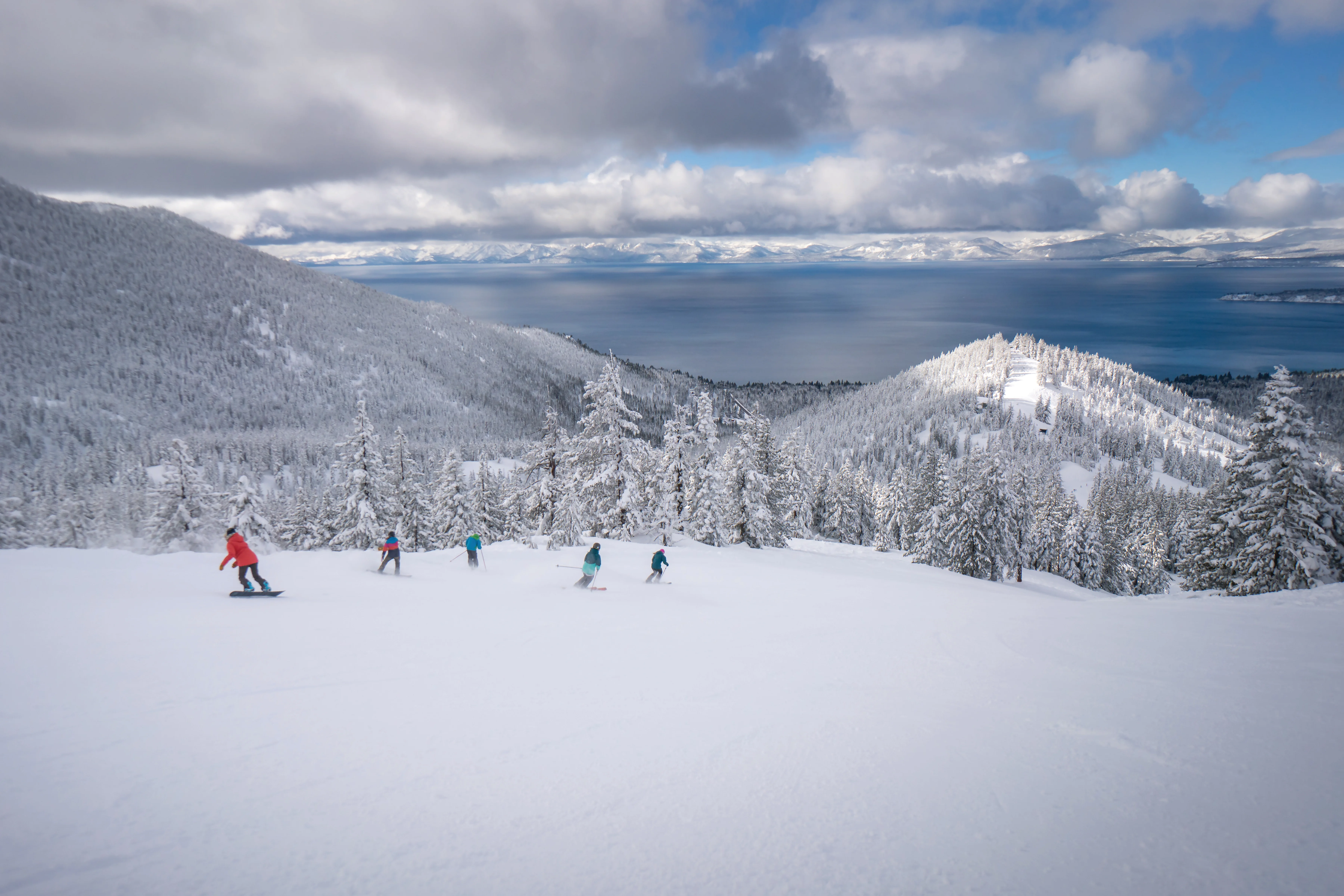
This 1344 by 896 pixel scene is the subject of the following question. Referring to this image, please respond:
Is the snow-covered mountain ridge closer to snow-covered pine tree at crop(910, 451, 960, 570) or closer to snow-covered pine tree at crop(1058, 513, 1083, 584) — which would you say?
snow-covered pine tree at crop(1058, 513, 1083, 584)

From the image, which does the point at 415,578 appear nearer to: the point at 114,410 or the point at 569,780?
the point at 569,780

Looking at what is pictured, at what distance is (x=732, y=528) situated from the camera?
37.0m

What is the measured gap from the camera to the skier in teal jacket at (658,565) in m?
17.8

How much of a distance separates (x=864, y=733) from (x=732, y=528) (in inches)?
1153

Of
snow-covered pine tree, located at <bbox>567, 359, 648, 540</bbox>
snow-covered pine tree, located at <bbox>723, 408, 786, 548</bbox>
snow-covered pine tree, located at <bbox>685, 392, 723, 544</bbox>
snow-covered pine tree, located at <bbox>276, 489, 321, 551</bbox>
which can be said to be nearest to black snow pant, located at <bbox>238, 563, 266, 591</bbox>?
snow-covered pine tree, located at <bbox>567, 359, 648, 540</bbox>

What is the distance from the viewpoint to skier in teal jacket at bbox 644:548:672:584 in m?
17.8

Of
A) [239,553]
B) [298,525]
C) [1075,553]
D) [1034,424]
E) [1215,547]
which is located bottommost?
[1075,553]

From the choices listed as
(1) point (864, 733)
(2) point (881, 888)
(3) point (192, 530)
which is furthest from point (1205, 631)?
(3) point (192, 530)

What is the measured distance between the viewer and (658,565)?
59.0 ft

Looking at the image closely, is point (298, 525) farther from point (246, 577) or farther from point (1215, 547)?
point (1215, 547)

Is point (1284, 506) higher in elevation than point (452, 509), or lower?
higher

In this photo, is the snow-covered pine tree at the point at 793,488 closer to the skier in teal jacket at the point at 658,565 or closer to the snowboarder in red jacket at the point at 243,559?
the skier in teal jacket at the point at 658,565

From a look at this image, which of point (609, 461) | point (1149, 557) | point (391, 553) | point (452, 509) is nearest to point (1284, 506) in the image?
point (609, 461)

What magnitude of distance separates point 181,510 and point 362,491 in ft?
32.4
